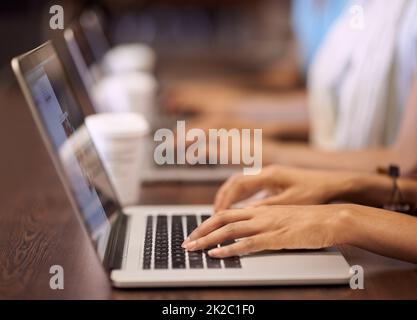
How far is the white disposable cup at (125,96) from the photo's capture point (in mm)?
1804

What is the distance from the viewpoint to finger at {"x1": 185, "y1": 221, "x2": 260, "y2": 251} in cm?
86

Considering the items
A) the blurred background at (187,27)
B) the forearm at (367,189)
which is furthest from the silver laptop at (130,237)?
the blurred background at (187,27)

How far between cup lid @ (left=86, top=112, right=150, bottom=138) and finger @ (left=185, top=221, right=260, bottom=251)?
0.32 metres

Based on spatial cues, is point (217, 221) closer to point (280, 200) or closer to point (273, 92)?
point (280, 200)

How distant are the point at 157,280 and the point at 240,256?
0.11 meters

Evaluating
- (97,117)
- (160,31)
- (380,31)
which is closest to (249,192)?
(97,117)

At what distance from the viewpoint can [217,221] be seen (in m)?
0.88

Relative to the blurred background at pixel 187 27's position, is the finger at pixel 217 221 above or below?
above

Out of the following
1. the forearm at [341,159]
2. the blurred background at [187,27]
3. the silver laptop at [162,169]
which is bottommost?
the blurred background at [187,27]

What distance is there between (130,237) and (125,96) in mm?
943

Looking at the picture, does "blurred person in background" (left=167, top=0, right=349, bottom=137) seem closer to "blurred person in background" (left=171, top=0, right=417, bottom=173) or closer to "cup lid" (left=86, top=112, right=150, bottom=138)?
"blurred person in background" (left=171, top=0, right=417, bottom=173)

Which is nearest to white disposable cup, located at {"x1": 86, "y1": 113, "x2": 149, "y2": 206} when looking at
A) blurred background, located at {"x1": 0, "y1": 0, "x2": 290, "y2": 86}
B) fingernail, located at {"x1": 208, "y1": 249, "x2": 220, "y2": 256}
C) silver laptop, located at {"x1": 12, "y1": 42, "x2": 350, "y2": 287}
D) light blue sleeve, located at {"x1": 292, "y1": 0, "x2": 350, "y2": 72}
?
silver laptop, located at {"x1": 12, "y1": 42, "x2": 350, "y2": 287}

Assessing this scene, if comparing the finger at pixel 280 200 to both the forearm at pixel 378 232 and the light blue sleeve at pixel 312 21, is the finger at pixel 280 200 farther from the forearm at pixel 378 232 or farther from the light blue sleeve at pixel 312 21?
the light blue sleeve at pixel 312 21

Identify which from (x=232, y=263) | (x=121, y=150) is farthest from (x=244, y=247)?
(x=121, y=150)
